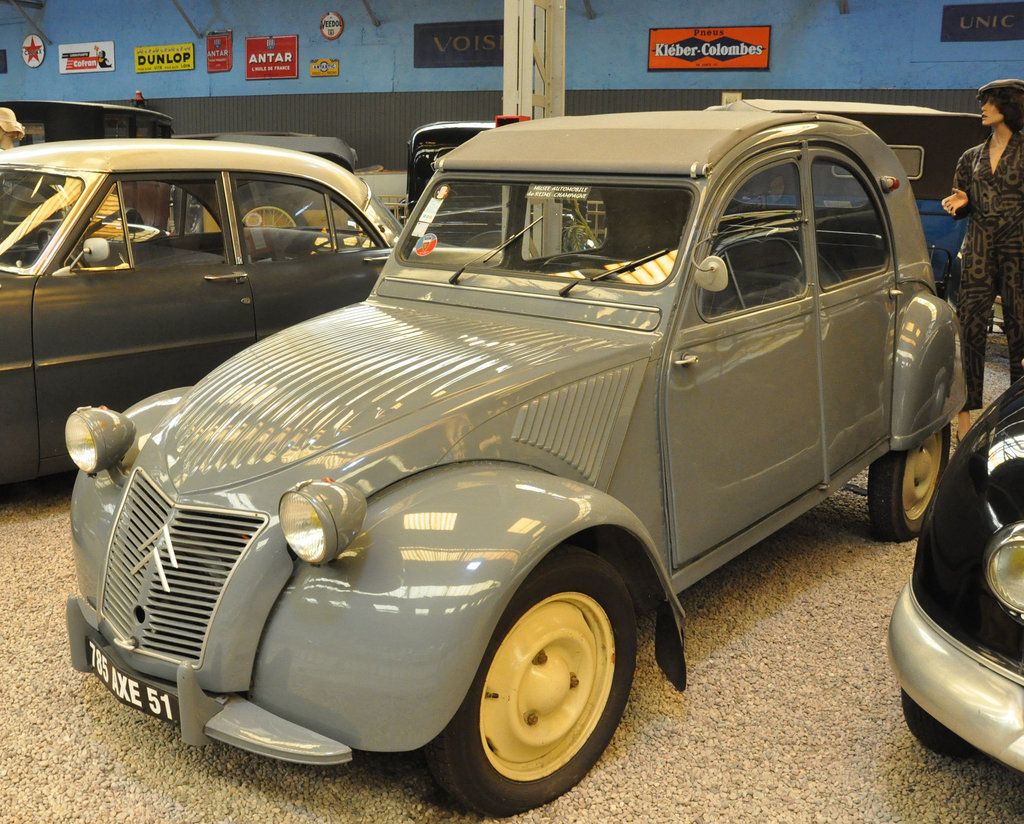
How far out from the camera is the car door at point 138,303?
15.0ft

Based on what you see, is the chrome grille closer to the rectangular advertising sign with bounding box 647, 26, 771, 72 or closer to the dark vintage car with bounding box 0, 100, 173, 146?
the dark vintage car with bounding box 0, 100, 173, 146

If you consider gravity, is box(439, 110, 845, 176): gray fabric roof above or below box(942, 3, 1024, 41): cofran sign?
below

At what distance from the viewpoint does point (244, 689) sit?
232cm

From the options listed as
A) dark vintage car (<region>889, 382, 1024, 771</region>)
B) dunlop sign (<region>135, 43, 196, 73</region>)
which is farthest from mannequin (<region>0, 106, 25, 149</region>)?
dunlop sign (<region>135, 43, 196, 73</region>)

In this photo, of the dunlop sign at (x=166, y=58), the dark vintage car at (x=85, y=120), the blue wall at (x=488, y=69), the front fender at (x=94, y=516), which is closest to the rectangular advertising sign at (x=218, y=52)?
the blue wall at (x=488, y=69)

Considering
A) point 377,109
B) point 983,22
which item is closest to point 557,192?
point 983,22

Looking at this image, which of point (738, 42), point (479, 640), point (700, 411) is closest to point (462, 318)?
point (700, 411)

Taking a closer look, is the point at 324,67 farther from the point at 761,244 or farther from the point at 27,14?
the point at 761,244

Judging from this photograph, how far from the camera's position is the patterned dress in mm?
5602

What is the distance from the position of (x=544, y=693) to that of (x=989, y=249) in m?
4.55

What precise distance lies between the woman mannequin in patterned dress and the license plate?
4.63 metres

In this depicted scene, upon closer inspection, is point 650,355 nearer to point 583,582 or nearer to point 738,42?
point 583,582

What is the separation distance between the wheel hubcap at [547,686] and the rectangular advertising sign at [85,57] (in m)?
19.7

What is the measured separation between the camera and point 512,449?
2.65 metres
